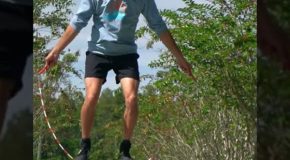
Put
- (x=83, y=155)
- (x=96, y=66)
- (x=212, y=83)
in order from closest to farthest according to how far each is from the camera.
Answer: (x=83, y=155), (x=96, y=66), (x=212, y=83)

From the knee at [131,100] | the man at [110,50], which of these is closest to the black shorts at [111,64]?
the man at [110,50]

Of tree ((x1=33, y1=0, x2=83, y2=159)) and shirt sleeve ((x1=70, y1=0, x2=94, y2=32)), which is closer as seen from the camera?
shirt sleeve ((x1=70, y1=0, x2=94, y2=32))

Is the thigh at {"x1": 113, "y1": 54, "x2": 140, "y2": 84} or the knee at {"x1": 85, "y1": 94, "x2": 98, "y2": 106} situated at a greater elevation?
the thigh at {"x1": 113, "y1": 54, "x2": 140, "y2": 84}

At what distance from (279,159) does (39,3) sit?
388 centimetres

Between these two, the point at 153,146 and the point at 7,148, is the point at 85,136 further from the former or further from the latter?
the point at 153,146

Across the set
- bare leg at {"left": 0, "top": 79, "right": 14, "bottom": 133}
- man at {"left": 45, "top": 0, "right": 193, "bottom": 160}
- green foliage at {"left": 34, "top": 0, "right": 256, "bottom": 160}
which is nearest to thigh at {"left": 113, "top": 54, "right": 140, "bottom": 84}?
man at {"left": 45, "top": 0, "right": 193, "bottom": 160}

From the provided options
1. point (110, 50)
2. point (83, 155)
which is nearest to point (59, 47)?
point (110, 50)

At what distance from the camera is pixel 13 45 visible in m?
5.00

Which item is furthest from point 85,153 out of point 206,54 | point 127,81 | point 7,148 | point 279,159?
point 206,54

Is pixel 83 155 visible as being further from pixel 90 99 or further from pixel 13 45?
pixel 13 45

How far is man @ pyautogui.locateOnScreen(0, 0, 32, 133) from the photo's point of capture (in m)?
4.98

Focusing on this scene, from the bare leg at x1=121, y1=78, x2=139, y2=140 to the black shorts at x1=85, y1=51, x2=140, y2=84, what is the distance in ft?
0.17

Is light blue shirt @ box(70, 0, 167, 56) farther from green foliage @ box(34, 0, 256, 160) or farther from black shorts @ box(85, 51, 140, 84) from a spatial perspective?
green foliage @ box(34, 0, 256, 160)

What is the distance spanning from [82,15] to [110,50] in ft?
0.90
